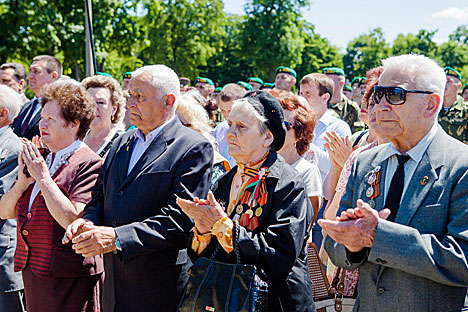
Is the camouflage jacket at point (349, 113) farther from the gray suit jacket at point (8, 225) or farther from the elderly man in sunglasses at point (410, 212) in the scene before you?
the elderly man in sunglasses at point (410, 212)

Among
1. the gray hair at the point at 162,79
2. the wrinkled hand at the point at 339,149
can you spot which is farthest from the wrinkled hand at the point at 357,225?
the gray hair at the point at 162,79

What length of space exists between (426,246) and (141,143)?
209 cm

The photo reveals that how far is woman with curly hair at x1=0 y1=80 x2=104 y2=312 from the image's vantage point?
3.42m

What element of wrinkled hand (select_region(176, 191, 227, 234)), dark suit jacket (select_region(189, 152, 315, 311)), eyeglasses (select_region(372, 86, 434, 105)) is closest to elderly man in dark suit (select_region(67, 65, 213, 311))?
dark suit jacket (select_region(189, 152, 315, 311))

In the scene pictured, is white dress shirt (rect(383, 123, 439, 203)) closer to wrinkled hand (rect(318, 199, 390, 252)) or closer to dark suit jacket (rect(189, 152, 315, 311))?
wrinkled hand (rect(318, 199, 390, 252))

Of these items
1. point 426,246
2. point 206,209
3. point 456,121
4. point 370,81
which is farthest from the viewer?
point 456,121

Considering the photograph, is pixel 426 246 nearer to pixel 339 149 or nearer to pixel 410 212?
pixel 410 212

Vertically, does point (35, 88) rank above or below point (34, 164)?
below

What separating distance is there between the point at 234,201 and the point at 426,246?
119 cm

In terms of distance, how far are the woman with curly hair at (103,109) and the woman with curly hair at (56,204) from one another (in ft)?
2.29

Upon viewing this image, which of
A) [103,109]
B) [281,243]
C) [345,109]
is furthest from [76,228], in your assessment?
[345,109]

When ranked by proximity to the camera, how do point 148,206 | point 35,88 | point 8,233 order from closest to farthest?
→ 1. point 148,206
2. point 8,233
3. point 35,88

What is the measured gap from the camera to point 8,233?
4.32 m

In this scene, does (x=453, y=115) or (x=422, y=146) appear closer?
(x=422, y=146)
